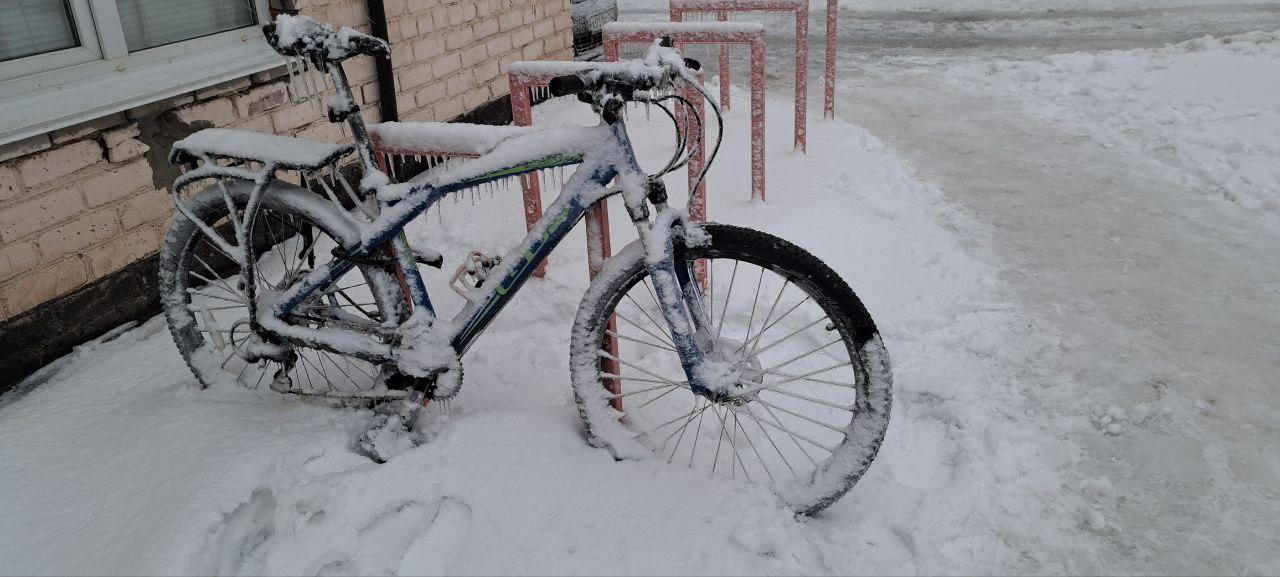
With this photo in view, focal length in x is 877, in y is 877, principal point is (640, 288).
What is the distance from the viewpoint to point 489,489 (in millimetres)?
2420

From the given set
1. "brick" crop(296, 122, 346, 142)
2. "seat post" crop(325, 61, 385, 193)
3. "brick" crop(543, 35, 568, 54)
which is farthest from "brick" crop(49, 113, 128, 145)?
"brick" crop(543, 35, 568, 54)

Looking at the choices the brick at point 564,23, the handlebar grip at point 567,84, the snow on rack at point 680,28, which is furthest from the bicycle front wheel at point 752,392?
the brick at point 564,23

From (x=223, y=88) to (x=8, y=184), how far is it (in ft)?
3.39

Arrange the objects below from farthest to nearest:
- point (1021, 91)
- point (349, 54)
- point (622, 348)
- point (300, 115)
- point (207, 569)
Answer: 1. point (1021, 91)
2. point (300, 115)
3. point (622, 348)
4. point (349, 54)
5. point (207, 569)

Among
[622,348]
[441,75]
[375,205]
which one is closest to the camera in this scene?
[375,205]

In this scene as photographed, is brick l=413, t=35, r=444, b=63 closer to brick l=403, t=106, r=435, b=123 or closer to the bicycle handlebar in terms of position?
brick l=403, t=106, r=435, b=123

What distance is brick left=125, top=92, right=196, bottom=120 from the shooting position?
3561 mm

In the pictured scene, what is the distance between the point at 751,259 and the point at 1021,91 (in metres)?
5.73

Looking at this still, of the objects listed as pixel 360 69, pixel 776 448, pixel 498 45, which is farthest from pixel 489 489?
pixel 498 45

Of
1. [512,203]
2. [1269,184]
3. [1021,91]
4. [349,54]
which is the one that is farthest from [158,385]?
[1021,91]

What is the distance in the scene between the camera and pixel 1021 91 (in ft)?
23.2

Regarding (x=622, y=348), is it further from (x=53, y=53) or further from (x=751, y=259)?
(x=53, y=53)

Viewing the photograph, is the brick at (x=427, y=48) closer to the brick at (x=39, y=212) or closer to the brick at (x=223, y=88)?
the brick at (x=223, y=88)

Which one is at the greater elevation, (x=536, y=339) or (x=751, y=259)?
(x=751, y=259)
